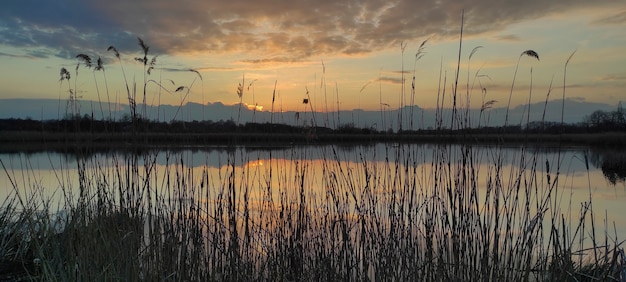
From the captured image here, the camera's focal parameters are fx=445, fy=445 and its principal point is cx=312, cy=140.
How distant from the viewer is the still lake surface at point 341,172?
12.4ft

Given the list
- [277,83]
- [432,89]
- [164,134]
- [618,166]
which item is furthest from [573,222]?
[618,166]

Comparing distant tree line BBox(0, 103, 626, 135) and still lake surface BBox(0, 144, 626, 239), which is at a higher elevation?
distant tree line BBox(0, 103, 626, 135)

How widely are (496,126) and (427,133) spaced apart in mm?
665

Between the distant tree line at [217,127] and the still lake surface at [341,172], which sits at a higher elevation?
the distant tree line at [217,127]

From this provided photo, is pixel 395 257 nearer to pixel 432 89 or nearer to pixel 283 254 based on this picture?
pixel 283 254

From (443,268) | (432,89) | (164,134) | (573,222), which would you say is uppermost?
(432,89)

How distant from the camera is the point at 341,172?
4.45m

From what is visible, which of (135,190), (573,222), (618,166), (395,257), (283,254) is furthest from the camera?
(618,166)

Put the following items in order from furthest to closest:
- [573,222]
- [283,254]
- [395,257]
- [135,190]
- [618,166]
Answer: [618,166] → [573,222] → [283,254] → [135,190] → [395,257]

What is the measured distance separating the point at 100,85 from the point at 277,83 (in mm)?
1910

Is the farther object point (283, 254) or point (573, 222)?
point (573, 222)

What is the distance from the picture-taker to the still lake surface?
378cm

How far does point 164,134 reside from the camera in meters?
4.33

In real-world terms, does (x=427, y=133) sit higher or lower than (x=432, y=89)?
lower
